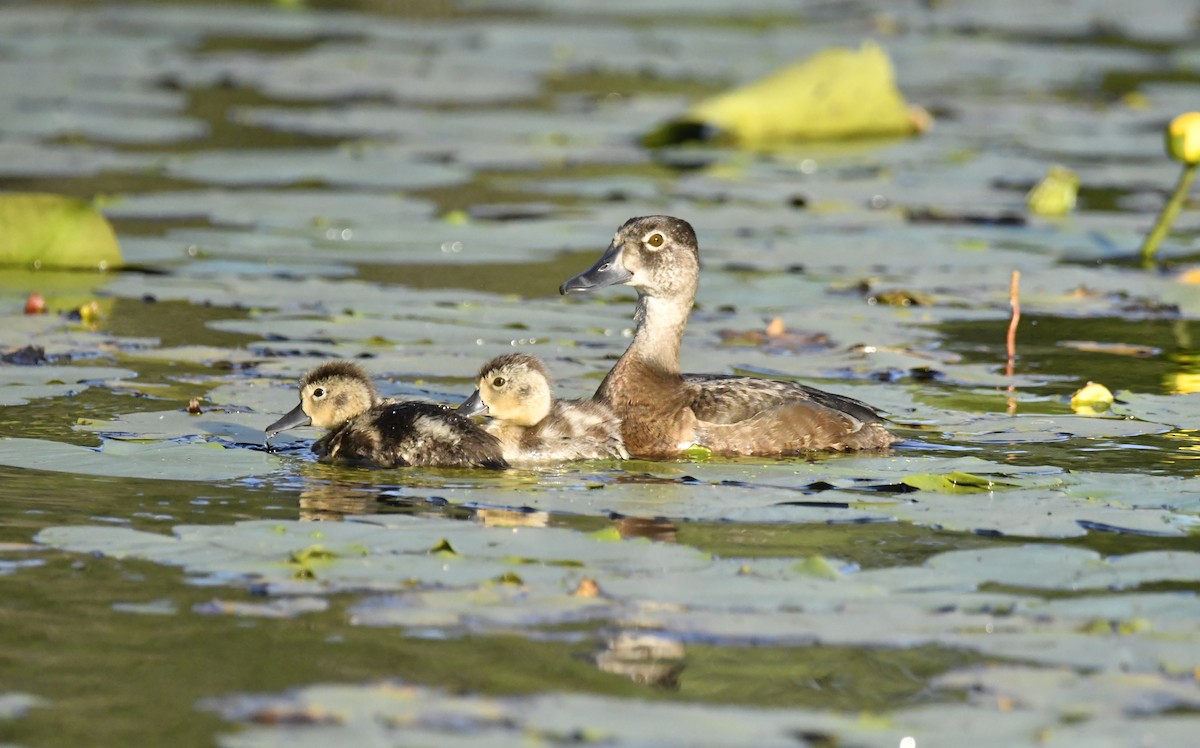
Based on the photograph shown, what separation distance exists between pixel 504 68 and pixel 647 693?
18380 millimetres

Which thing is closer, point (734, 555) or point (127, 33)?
point (734, 555)

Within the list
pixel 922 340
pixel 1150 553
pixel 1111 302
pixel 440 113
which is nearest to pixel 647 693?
pixel 1150 553

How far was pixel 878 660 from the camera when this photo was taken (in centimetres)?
504

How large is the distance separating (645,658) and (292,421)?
124 inches

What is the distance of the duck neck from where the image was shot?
8.38 m

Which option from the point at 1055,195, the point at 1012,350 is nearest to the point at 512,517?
the point at 1012,350

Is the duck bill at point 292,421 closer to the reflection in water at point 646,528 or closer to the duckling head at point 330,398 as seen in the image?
the duckling head at point 330,398

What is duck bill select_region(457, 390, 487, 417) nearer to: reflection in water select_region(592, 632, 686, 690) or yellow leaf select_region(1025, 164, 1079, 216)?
reflection in water select_region(592, 632, 686, 690)

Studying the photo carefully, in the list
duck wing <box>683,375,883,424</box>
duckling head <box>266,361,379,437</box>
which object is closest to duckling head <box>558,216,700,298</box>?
duck wing <box>683,375,883,424</box>

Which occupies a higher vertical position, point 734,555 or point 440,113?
point 440,113

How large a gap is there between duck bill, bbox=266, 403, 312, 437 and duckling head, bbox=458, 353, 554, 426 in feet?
2.19

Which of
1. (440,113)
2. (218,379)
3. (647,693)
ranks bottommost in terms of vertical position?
(647,693)

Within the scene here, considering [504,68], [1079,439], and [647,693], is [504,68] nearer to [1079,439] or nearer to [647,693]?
[1079,439]

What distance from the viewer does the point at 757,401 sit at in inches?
313
